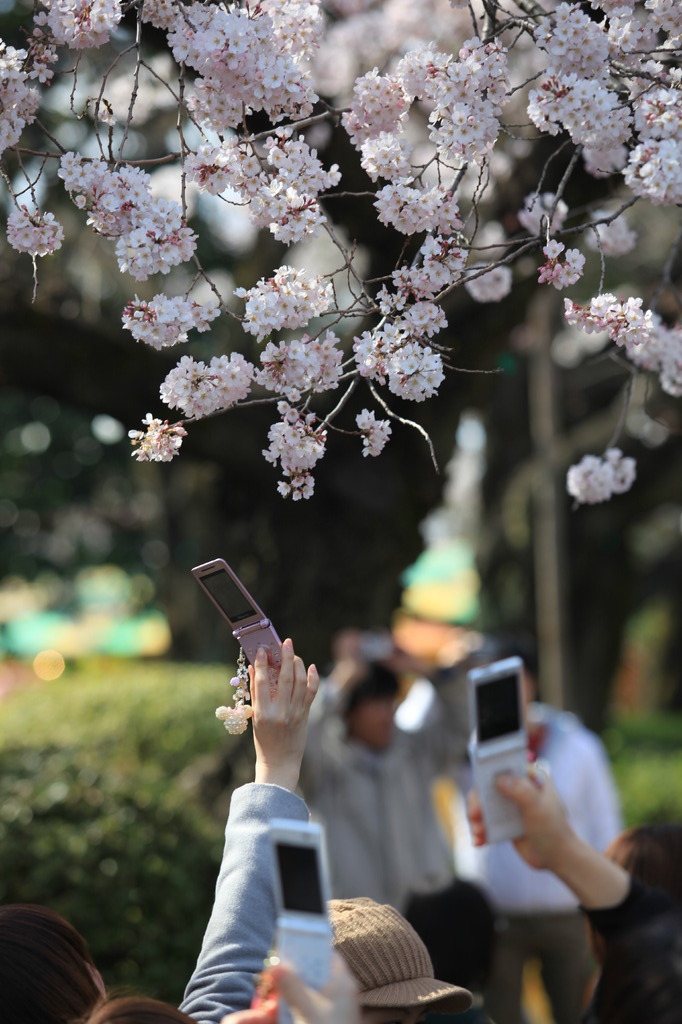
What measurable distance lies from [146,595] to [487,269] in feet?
38.4

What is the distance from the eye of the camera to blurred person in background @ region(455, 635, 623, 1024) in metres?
4.13

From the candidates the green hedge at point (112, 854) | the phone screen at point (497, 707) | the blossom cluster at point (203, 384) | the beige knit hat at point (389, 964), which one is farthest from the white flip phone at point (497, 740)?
the green hedge at point (112, 854)

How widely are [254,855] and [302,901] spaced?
57 cm

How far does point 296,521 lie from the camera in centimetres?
497

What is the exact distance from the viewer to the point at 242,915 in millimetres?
1863

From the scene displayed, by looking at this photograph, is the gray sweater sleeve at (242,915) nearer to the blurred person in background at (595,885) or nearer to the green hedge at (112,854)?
the blurred person in background at (595,885)

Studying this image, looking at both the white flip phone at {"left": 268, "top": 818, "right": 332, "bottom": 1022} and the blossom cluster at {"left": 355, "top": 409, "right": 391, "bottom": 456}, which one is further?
the blossom cluster at {"left": 355, "top": 409, "right": 391, "bottom": 456}

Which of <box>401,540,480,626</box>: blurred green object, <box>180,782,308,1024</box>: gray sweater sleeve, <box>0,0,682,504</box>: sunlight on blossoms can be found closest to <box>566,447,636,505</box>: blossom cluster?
<box>0,0,682,504</box>: sunlight on blossoms

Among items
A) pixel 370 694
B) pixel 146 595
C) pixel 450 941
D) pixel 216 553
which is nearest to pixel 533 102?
pixel 450 941

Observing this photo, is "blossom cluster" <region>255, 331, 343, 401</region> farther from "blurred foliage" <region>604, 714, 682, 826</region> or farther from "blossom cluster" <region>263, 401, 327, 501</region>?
"blurred foliage" <region>604, 714, 682, 826</region>

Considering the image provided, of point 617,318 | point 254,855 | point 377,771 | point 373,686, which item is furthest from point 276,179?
point 377,771

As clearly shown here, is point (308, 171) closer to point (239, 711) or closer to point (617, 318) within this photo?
point (617, 318)

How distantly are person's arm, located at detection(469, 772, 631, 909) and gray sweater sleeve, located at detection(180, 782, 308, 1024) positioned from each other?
50 centimetres

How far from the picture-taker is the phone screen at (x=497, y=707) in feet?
7.66
